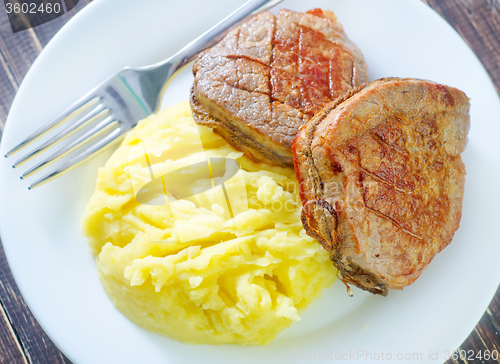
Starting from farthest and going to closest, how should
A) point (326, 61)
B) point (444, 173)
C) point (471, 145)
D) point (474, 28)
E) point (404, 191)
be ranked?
point (474, 28) < point (471, 145) < point (326, 61) < point (444, 173) < point (404, 191)

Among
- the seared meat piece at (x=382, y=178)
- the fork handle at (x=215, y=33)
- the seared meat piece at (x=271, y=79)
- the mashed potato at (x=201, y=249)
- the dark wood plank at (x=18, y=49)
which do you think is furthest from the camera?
the dark wood plank at (x=18, y=49)

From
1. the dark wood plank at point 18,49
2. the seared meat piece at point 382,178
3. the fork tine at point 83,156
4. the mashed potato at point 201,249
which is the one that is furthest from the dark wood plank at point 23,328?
the seared meat piece at point 382,178

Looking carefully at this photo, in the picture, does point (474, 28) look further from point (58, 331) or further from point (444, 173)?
point (58, 331)

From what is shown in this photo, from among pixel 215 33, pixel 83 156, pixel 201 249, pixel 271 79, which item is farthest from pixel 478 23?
pixel 83 156

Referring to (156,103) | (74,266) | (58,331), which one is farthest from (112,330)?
(156,103)

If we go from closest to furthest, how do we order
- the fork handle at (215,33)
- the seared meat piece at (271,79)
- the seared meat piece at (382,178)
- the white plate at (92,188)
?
the seared meat piece at (382,178) < the seared meat piece at (271,79) < the white plate at (92,188) < the fork handle at (215,33)

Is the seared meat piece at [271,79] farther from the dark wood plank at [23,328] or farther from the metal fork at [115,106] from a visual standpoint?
the dark wood plank at [23,328]
